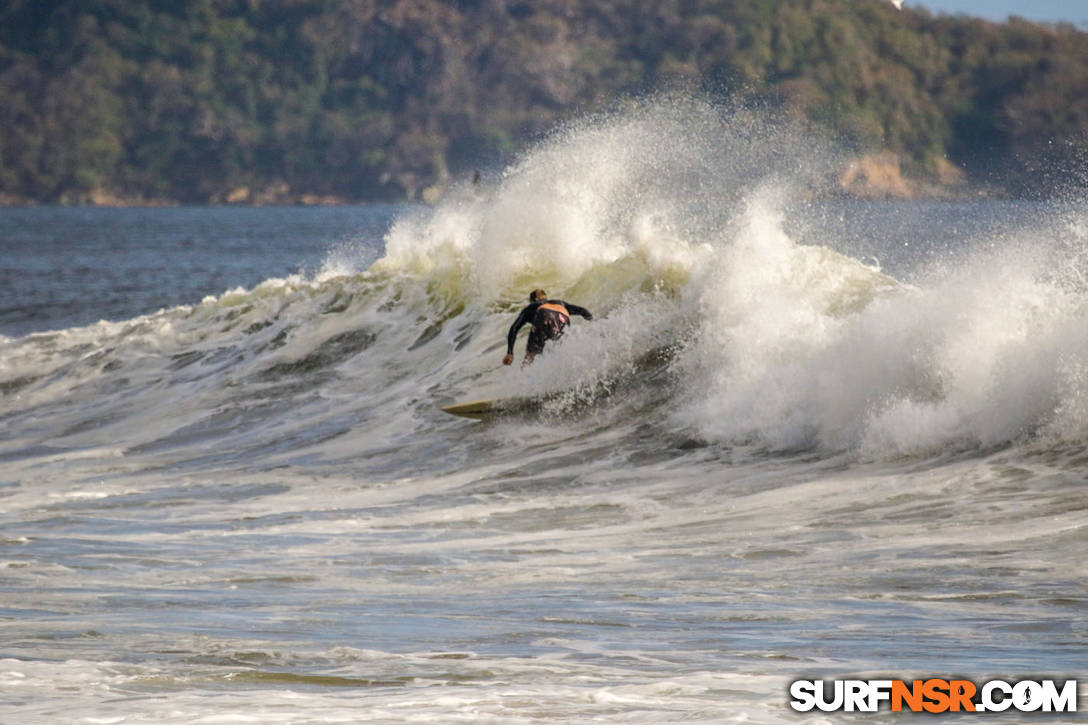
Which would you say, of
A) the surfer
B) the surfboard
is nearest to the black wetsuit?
the surfer

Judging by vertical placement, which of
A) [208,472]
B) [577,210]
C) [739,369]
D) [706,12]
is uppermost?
[706,12]

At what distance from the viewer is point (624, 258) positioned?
1856 cm

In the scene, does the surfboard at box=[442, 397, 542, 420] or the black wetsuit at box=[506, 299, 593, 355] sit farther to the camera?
the black wetsuit at box=[506, 299, 593, 355]

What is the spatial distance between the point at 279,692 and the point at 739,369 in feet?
26.6

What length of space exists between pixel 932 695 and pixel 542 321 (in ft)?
33.4

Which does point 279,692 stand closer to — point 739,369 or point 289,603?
point 289,603

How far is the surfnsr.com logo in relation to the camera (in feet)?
20.5

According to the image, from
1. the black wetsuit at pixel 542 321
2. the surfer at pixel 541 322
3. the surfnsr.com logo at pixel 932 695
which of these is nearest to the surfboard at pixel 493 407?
the surfer at pixel 541 322

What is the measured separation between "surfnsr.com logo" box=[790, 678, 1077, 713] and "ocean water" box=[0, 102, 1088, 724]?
4.9 inches

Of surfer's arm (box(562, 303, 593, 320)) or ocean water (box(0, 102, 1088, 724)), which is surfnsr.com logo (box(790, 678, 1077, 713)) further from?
surfer's arm (box(562, 303, 593, 320))

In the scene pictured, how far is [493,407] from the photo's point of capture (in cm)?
1550

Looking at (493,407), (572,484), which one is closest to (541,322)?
(493,407)

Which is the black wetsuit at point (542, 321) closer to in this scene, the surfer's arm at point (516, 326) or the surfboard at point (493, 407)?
the surfer's arm at point (516, 326)

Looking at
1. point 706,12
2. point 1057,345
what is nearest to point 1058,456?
point 1057,345
